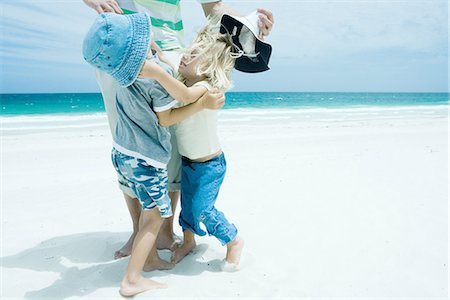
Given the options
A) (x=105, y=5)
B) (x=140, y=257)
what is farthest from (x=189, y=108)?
(x=140, y=257)

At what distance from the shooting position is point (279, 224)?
3.04 meters

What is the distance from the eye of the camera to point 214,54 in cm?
217

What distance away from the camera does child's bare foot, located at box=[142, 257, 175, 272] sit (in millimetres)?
2363

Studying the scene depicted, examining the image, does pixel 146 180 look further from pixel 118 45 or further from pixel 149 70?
pixel 118 45

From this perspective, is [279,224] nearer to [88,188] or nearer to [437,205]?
[437,205]

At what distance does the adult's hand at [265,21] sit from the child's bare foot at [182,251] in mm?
1337

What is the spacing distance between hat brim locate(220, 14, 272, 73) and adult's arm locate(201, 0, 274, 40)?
7cm

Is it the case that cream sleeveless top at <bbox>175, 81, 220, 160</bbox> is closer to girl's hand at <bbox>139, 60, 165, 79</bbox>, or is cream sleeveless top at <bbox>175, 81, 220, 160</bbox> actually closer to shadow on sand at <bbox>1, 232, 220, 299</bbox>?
girl's hand at <bbox>139, 60, 165, 79</bbox>

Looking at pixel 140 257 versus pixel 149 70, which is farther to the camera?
pixel 140 257

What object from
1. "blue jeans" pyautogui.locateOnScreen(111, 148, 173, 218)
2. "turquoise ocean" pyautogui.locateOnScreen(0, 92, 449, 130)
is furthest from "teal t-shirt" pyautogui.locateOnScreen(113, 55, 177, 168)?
"turquoise ocean" pyautogui.locateOnScreen(0, 92, 449, 130)

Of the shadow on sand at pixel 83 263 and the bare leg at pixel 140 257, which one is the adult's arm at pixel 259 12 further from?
the shadow on sand at pixel 83 263

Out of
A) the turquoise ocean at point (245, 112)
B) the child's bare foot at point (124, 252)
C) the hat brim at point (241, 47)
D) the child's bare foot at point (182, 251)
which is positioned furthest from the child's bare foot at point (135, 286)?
the turquoise ocean at point (245, 112)

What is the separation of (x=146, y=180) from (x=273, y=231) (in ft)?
4.00

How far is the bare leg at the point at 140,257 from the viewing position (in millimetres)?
2076
